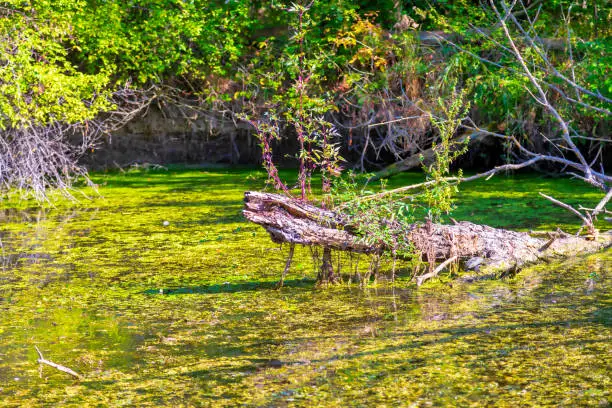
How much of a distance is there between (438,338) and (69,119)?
673cm

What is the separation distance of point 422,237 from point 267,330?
5.01 ft

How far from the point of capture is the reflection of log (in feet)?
19.9

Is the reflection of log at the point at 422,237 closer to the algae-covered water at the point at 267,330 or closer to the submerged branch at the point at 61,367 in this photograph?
the algae-covered water at the point at 267,330

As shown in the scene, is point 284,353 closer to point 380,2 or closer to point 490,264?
point 490,264

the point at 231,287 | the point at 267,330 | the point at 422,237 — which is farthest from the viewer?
the point at 231,287

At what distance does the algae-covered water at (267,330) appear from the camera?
4.18 meters

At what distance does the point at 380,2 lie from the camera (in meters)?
13.4

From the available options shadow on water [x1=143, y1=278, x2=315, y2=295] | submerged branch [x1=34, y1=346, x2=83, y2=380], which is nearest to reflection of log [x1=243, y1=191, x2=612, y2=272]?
shadow on water [x1=143, y1=278, x2=315, y2=295]

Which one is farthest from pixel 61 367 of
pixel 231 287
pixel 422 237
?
pixel 422 237

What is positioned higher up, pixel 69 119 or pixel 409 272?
pixel 69 119

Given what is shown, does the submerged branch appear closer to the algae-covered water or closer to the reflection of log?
the algae-covered water

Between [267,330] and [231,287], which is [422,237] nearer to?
[231,287]

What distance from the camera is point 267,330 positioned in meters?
5.25

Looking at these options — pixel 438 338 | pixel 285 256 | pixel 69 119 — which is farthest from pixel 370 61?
pixel 438 338
